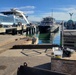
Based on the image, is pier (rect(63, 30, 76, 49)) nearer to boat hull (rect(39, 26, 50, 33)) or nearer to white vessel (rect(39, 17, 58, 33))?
white vessel (rect(39, 17, 58, 33))

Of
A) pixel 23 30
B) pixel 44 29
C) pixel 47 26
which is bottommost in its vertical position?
pixel 44 29

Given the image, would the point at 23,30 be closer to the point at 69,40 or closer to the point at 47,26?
the point at 47,26

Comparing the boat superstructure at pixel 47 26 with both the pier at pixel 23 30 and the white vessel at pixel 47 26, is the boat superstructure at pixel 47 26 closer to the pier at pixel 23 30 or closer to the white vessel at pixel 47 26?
the white vessel at pixel 47 26

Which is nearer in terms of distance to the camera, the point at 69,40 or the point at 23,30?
the point at 69,40

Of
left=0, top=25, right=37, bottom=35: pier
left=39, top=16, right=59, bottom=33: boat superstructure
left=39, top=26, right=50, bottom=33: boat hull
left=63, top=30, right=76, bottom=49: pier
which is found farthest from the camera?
left=39, top=16, right=59, bottom=33: boat superstructure

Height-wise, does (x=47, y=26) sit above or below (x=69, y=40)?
below

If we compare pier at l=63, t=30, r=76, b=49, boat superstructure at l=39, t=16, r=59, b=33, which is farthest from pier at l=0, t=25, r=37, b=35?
pier at l=63, t=30, r=76, b=49

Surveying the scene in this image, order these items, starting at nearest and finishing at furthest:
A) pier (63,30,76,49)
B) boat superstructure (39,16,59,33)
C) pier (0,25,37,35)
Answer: pier (63,30,76,49)
pier (0,25,37,35)
boat superstructure (39,16,59,33)

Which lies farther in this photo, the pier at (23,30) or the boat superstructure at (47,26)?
the boat superstructure at (47,26)

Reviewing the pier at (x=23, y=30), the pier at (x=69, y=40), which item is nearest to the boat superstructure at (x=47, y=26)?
the pier at (x=23, y=30)

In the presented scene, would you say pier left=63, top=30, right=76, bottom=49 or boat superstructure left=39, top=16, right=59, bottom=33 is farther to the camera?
boat superstructure left=39, top=16, right=59, bottom=33

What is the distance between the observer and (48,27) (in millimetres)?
90500

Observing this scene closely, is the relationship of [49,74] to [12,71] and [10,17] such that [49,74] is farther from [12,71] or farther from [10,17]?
[10,17]

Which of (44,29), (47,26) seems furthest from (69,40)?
(47,26)
